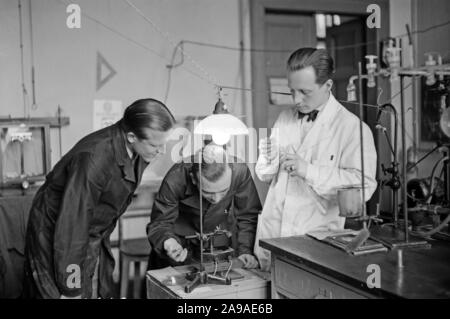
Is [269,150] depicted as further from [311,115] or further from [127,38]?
[127,38]

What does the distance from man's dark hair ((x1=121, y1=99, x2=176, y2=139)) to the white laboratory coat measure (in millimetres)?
539

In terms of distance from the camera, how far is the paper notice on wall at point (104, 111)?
243 centimetres

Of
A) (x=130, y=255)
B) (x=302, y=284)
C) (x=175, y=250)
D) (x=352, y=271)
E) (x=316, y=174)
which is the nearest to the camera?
(x=352, y=271)

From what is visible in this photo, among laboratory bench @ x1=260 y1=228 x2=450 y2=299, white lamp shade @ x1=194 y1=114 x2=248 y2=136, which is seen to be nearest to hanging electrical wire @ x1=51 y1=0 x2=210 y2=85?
white lamp shade @ x1=194 y1=114 x2=248 y2=136

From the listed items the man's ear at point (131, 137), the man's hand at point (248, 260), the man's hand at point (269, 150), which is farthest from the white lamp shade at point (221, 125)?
the man's hand at point (248, 260)

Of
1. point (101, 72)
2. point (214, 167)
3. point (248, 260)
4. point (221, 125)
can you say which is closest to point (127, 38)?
point (101, 72)

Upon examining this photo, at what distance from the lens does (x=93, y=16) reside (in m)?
2.34

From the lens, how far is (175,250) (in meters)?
2.05

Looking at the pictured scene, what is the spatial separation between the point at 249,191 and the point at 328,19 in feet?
4.15

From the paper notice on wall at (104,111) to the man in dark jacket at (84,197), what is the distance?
1.91 feet

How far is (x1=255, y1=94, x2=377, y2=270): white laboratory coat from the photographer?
194 centimetres

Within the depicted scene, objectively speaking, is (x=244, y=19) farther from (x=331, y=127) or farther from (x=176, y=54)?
(x=331, y=127)

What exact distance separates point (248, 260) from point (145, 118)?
0.73 m

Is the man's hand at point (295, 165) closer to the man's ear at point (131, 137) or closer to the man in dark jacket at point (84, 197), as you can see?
the man in dark jacket at point (84, 197)
